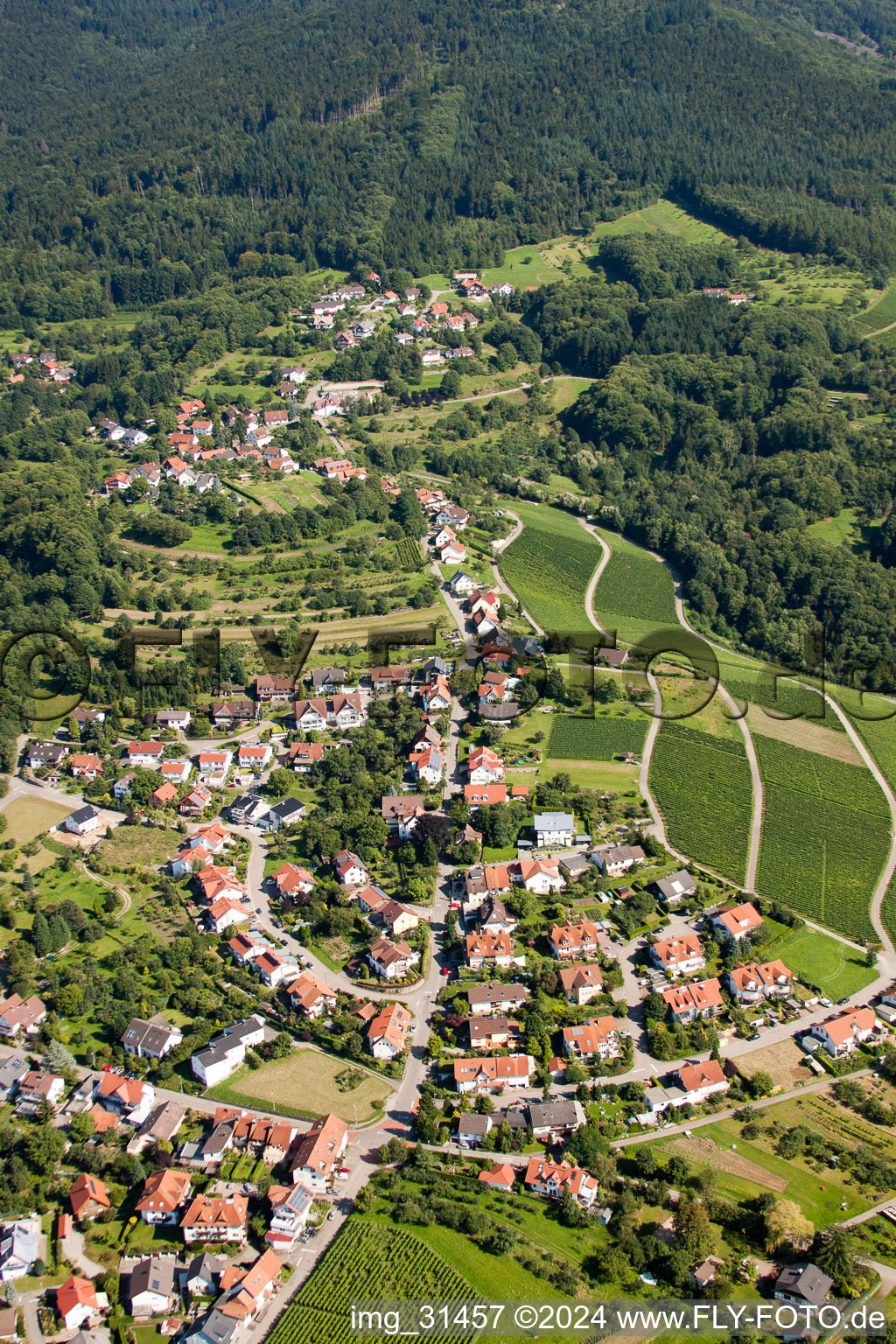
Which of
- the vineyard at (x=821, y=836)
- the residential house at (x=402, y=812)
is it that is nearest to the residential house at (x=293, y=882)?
the residential house at (x=402, y=812)

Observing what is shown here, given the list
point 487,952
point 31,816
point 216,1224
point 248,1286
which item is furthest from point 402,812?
point 248,1286

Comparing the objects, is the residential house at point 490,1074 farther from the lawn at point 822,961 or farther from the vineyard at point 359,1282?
the lawn at point 822,961

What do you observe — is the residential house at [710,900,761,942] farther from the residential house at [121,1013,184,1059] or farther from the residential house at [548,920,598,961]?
the residential house at [121,1013,184,1059]

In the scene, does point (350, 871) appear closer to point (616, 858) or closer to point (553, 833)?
point (553, 833)

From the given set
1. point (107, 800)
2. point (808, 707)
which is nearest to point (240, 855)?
point (107, 800)

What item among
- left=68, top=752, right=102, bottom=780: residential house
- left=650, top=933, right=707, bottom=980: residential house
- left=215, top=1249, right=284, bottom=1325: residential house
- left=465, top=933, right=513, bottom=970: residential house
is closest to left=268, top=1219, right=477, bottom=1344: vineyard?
left=215, top=1249, right=284, bottom=1325: residential house

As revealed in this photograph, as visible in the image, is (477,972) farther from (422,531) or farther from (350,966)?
(422,531)

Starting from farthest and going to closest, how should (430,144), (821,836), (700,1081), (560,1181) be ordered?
(430,144), (821,836), (700,1081), (560,1181)
